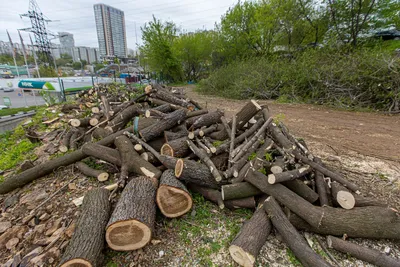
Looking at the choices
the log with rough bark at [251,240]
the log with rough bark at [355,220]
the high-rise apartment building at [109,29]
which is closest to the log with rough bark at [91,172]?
the log with rough bark at [251,240]

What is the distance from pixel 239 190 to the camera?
7.02 ft

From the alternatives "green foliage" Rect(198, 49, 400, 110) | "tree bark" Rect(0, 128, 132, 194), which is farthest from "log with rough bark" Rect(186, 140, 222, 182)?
"green foliage" Rect(198, 49, 400, 110)

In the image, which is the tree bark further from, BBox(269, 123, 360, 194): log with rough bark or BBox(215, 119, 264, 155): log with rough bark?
BBox(269, 123, 360, 194): log with rough bark

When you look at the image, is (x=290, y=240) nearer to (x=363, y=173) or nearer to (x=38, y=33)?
(x=363, y=173)

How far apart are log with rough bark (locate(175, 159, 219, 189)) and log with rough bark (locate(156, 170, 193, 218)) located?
212 mm

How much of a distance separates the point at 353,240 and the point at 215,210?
152 centimetres

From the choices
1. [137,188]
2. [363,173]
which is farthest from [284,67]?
[137,188]

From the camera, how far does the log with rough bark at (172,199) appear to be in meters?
2.05

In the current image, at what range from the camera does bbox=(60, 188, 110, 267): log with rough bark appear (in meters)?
1.47

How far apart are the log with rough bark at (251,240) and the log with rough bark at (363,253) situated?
64 cm

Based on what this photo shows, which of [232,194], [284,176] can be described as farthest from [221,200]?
[284,176]

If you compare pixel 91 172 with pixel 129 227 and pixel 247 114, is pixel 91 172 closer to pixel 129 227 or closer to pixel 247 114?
pixel 129 227

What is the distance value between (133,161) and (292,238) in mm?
2289

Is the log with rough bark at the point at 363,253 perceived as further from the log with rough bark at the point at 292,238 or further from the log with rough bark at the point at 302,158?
the log with rough bark at the point at 302,158
